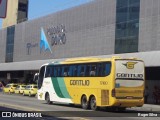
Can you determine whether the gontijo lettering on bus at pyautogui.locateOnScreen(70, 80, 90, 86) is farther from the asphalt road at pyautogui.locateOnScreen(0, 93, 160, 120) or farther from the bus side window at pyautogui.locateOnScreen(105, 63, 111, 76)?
the bus side window at pyautogui.locateOnScreen(105, 63, 111, 76)

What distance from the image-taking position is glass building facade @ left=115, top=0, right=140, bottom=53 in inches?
1748

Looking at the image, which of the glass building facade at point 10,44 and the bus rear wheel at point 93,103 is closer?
the bus rear wheel at point 93,103

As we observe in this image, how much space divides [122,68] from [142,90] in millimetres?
1770

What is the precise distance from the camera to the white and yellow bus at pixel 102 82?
25.1 m

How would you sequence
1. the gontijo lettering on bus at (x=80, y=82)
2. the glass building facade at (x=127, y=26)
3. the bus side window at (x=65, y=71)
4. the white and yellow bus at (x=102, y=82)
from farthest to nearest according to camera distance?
the glass building facade at (x=127, y=26), the bus side window at (x=65, y=71), the gontijo lettering on bus at (x=80, y=82), the white and yellow bus at (x=102, y=82)

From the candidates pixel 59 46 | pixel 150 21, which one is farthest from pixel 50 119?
pixel 59 46

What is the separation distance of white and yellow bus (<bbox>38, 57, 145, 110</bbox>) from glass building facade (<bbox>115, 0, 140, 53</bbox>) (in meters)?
15.6

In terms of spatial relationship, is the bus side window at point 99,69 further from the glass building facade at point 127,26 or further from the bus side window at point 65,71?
the glass building facade at point 127,26

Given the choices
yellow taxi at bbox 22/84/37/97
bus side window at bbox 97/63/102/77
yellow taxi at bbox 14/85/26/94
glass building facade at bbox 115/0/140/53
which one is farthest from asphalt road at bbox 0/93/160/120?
yellow taxi at bbox 14/85/26/94

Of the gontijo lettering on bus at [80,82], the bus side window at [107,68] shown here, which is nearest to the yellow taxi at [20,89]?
the gontijo lettering on bus at [80,82]

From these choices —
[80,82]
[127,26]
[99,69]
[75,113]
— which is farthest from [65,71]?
[127,26]

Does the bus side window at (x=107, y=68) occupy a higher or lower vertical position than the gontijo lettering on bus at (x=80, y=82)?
higher

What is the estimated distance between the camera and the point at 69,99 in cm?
2947

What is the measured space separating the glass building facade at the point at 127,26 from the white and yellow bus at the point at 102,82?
1555 cm
